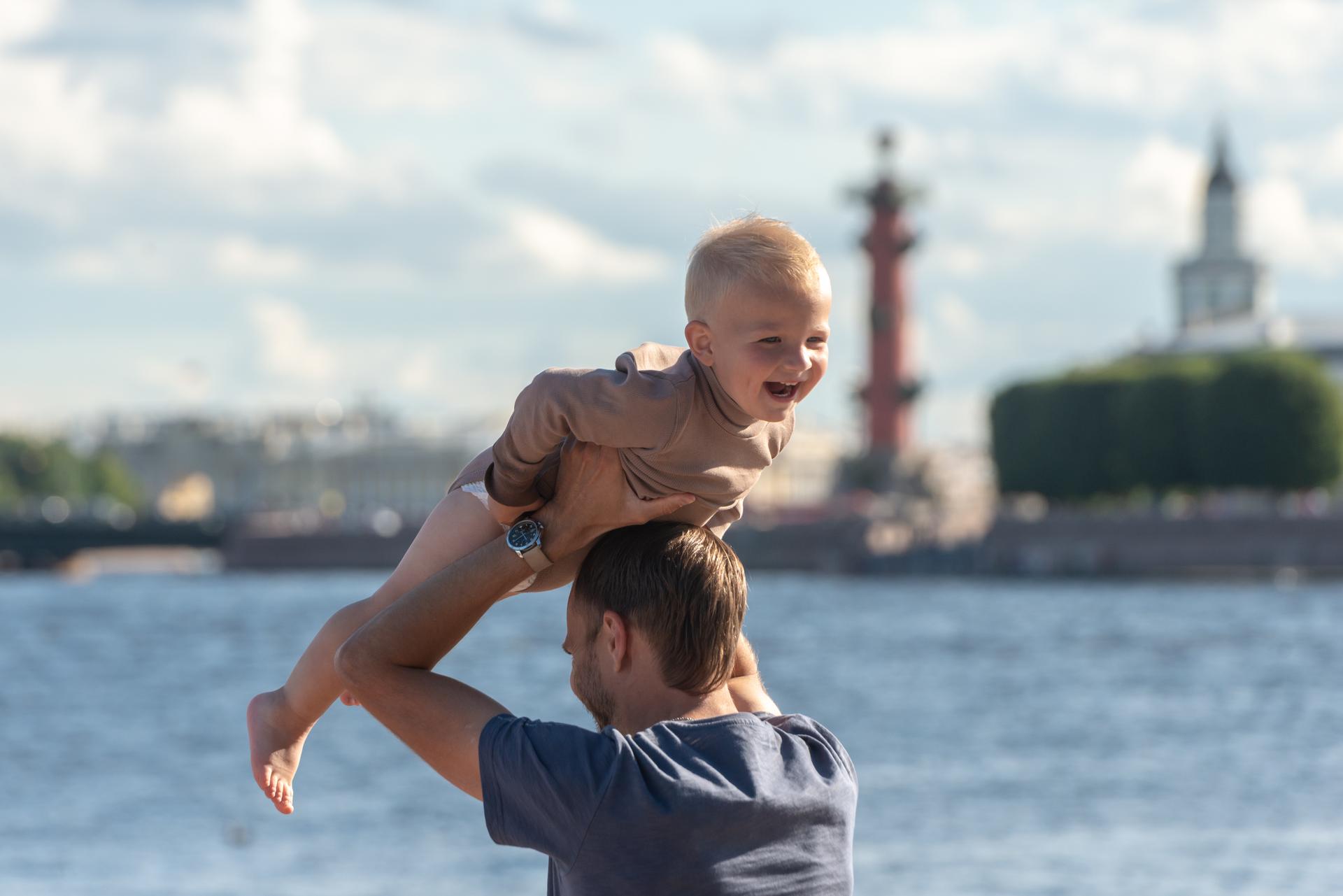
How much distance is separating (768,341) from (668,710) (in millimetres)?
361

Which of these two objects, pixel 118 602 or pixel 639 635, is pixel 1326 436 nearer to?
pixel 118 602

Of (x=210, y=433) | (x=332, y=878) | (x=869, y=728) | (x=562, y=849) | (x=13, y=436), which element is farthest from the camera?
(x=210, y=433)

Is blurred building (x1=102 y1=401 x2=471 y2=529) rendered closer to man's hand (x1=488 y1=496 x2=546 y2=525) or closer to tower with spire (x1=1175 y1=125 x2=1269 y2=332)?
tower with spire (x1=1175 y1=125 x2=1269 y2=332)

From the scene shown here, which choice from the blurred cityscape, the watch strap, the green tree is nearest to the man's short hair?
the watch strap

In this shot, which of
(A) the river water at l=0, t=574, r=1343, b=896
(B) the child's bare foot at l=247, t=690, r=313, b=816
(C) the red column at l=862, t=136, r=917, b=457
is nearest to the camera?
(B) the child's bare foot at l=247, t=690, r=313, b=816

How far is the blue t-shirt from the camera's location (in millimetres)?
1749

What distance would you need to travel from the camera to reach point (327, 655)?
212 cm

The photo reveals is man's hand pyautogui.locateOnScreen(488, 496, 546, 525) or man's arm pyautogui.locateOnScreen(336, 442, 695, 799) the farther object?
man's hand pyautogui.locateOnScreen(488, 496, 546, 525)

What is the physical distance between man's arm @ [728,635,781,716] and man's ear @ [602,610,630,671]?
6.2 inches

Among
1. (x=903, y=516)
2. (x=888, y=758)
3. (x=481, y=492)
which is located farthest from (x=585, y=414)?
(x=903, y=516)

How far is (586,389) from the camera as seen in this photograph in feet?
6.53

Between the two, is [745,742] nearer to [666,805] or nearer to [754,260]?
[666,805]

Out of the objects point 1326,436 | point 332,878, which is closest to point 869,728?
point 332,878

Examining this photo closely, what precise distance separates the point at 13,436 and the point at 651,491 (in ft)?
243
